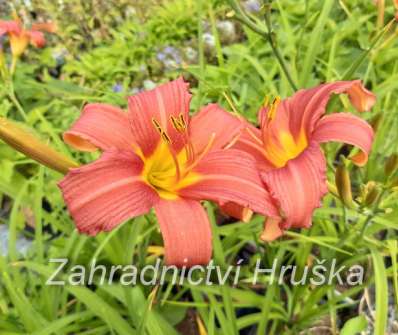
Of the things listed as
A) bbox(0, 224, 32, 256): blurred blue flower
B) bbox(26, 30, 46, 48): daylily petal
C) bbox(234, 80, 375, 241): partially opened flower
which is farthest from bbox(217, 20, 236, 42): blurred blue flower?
bbox(234, 80, 375, 241): partially opened flower

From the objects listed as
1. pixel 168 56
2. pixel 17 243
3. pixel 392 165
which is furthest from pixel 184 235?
pixel 168 56

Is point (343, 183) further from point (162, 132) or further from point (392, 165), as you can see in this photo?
point (162, 132)

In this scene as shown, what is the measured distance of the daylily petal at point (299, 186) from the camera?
77 centimetres

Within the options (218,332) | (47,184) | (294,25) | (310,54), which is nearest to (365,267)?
(218,332)

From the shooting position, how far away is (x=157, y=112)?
37.0 inches

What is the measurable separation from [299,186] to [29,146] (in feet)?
1.32

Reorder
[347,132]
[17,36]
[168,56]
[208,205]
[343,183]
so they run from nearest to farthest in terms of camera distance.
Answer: [347,132]
[343,183]
[208,205]
[17,36]
[168,56]

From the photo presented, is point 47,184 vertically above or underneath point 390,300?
above

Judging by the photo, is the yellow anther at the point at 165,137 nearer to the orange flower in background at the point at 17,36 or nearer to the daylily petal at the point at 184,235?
the daylily petal at the point at 184,235

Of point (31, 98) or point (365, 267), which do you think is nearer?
point (365, 267)

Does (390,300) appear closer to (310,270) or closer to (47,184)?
(310,270)

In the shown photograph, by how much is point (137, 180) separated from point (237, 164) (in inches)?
6.2

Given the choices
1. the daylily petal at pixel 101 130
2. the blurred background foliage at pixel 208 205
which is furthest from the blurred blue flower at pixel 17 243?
the daylily petal at pixel 101 130

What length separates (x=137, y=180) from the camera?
849 millimetres
